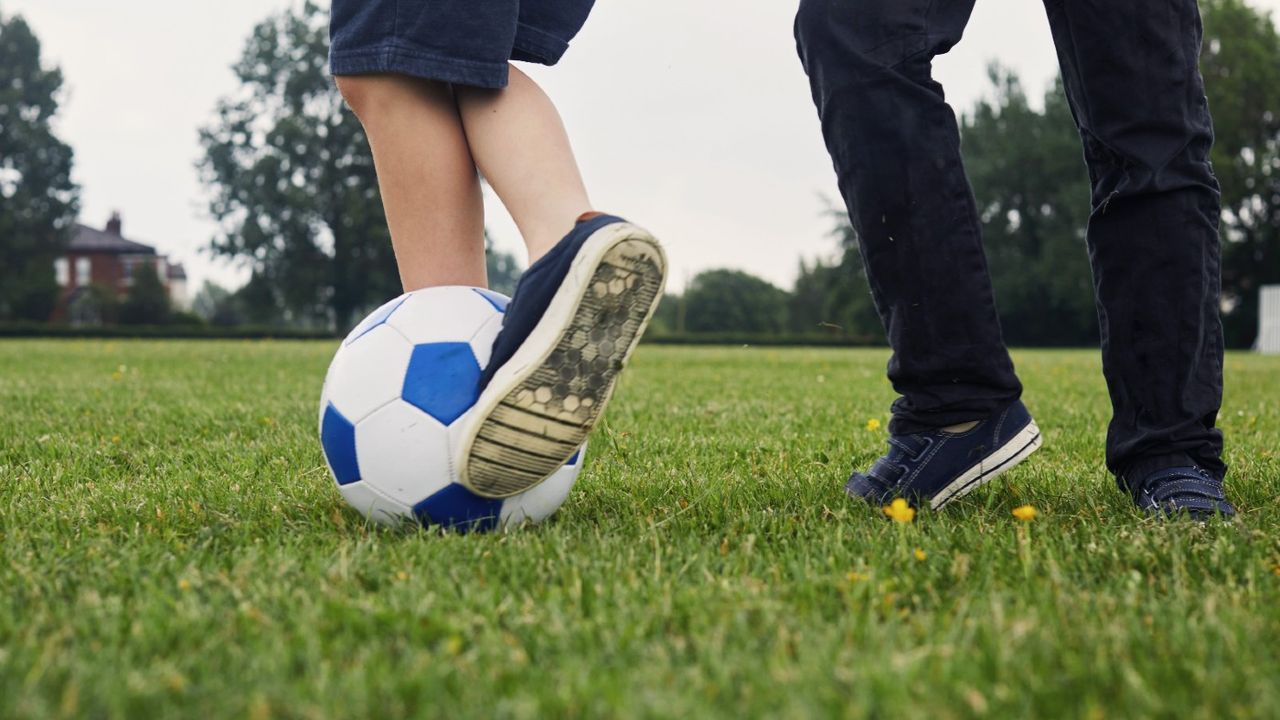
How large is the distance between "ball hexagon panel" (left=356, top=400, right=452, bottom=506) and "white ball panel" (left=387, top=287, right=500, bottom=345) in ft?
0.50

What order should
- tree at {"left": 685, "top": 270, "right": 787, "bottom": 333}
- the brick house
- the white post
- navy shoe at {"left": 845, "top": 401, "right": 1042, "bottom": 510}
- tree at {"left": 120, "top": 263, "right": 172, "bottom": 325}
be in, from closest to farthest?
navy shoe at {"left": 845, "top": 401, "right": 1042, "bottom": 510}, the white post, tree at {"left": 120, "top": 263, "right": 172, "bottom": 325}, the brick house, tree at {"left": 685, "top": 270, "right": 787, "bottom": 333}

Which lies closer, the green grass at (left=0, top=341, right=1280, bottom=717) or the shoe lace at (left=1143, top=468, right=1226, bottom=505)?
the green grass at (left=0, top=341, right=1280, bottom=717)

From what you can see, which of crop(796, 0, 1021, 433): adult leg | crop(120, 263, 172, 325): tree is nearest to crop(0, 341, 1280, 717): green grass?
crop(796, 0, 1021, 433): adult leg

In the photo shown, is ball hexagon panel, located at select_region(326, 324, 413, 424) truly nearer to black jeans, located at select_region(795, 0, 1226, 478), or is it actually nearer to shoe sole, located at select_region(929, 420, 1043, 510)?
black jeans, located at select_region(795, 0, 1226, 478)

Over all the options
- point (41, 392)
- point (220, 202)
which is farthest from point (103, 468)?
point (220, 202)

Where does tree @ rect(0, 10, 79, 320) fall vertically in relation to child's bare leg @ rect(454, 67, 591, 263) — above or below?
above

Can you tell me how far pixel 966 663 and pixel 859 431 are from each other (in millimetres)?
2773

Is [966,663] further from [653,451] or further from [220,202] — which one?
[220,202]

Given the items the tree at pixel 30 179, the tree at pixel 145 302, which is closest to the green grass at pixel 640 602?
the tree at pixel 30 179

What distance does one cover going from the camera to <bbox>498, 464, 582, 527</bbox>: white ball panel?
1945mm

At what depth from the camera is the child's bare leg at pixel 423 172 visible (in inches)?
79.3

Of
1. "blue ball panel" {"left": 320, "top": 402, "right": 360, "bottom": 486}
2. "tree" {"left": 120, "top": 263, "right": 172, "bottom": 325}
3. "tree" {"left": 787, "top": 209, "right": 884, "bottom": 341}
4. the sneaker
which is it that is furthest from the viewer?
"tree" {"left": 120, "top": 263, "right": 172, "bottom": 325}

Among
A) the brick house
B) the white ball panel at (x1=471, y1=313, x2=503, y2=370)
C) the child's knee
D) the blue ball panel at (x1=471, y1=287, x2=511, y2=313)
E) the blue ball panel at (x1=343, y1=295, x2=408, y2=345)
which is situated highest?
the brick house

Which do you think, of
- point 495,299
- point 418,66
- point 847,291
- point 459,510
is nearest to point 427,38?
point 418,66
